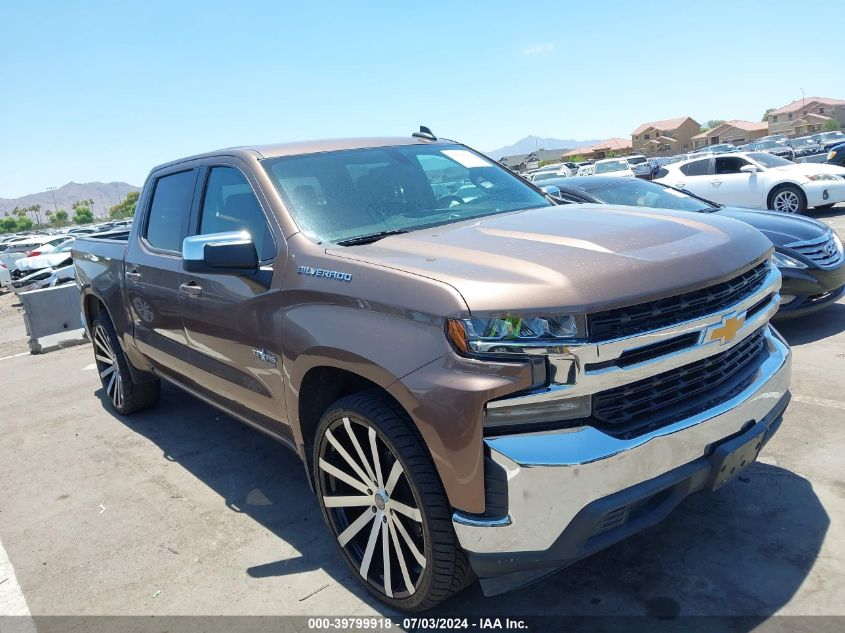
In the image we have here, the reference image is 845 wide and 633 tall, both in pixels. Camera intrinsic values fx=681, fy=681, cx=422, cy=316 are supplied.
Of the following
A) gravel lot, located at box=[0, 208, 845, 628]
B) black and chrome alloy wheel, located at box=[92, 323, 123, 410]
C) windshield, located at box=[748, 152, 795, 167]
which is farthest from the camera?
windshield, located at box=[748, 152, 795, 167]

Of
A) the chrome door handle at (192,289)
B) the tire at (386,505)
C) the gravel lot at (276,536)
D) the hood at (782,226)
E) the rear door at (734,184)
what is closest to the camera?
the tire at (386,505)

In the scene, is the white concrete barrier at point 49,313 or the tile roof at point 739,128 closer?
the white concrete barrier at point 49,313

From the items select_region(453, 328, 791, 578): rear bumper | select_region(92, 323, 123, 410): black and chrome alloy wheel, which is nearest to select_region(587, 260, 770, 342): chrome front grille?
select_region(453, 328, 791, 578): rear bumper

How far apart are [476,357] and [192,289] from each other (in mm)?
2145

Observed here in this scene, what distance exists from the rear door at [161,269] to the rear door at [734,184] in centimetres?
1099

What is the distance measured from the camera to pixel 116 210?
105562mm

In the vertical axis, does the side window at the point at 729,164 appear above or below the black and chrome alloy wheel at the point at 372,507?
above

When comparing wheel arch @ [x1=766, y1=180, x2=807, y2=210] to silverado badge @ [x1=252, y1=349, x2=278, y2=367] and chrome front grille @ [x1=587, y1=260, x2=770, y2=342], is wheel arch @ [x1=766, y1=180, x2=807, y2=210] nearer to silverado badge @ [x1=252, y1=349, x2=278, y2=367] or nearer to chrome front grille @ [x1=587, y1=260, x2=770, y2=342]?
chrome front grille @ [x1=587, y1=260, x2=770, y2=342]

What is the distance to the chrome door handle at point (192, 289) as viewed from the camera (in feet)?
12.2

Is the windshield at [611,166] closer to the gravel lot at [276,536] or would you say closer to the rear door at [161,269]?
the gravel lot at [276,536]

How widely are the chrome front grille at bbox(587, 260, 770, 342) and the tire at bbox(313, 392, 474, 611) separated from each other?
77cm

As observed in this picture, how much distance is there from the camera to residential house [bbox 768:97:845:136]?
85188mm

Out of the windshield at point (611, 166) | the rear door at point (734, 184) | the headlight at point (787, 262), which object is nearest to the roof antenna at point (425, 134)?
the headlight at point (787, 262)

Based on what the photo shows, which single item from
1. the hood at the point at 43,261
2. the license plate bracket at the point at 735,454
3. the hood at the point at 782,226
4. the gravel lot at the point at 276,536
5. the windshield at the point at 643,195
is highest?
the windshield at the point at 643,195
